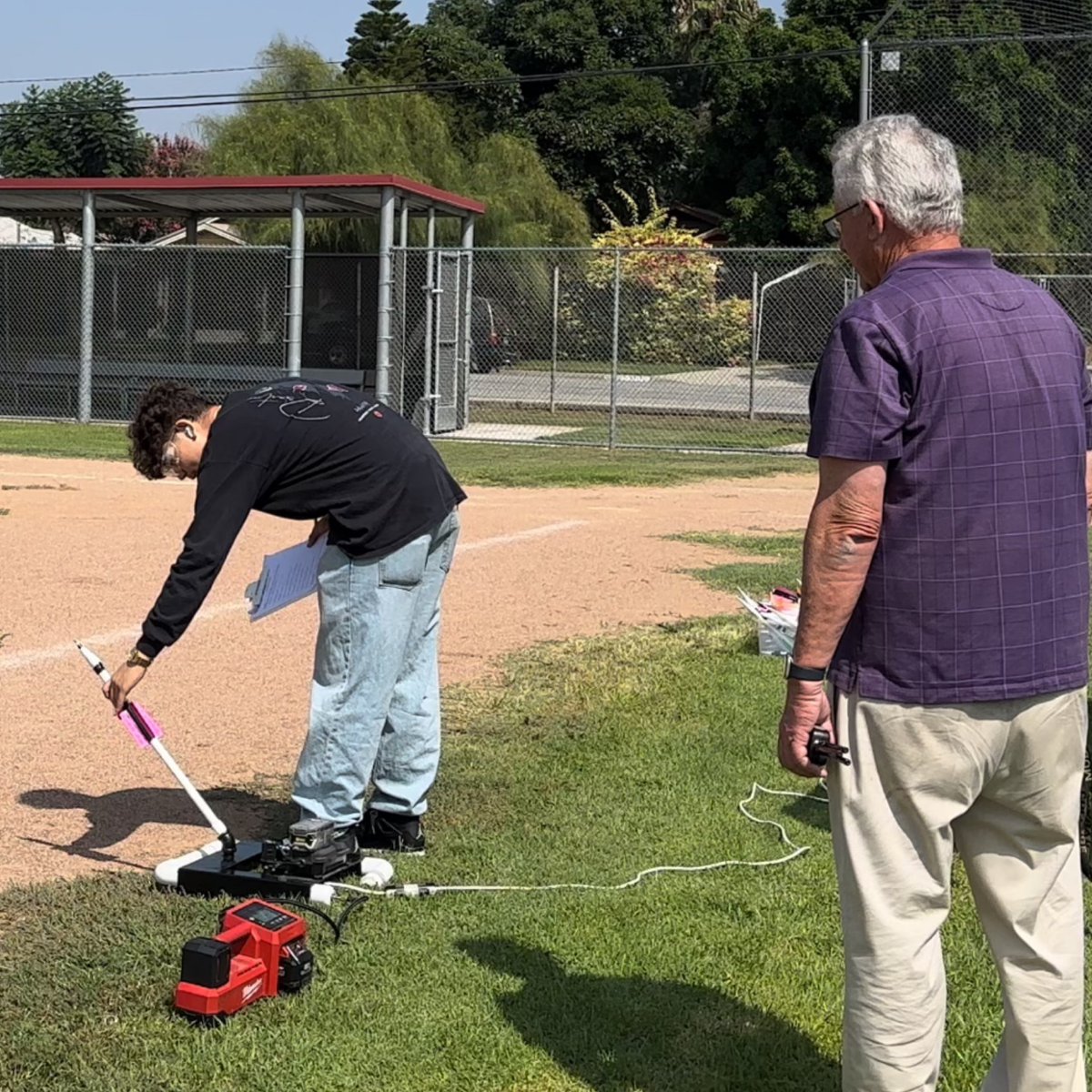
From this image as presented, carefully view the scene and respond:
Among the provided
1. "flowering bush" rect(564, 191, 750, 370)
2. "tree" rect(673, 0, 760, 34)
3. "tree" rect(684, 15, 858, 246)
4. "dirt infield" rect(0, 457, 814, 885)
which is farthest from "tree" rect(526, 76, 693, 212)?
"dirt infield" rect(0, 457, 814, 885)

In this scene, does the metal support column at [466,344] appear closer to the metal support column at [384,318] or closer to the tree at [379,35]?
the metal support column at [384,318]

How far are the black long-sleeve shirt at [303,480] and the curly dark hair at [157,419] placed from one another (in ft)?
0.32

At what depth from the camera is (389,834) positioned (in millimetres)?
5176

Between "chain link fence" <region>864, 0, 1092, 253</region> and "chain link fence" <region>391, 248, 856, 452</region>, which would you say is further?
"chain link fence" <region>391, 248, 856, 452</region>

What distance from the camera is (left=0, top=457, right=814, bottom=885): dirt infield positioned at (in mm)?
5645

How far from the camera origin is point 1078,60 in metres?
18.0

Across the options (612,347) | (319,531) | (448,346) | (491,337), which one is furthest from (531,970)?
(491,337)

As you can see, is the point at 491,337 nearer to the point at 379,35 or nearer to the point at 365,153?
the point at 365,153

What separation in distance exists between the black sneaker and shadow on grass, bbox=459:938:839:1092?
1.01 m

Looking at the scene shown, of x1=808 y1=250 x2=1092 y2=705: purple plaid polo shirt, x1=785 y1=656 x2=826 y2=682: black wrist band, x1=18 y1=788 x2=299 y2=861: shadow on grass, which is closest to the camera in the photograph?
x1=808 y1=250 x2=1092 y2=705: purple plaid polo shirt

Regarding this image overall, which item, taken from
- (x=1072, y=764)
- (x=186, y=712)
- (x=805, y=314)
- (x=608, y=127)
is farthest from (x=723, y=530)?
(x=608, y=127)

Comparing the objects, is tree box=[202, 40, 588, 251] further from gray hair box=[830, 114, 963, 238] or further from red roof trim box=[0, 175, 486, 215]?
gray hair box=[830, 114, 963, 238]

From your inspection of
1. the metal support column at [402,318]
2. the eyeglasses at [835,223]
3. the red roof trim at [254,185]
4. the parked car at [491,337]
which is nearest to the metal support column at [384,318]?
the metal support column at [402,318]

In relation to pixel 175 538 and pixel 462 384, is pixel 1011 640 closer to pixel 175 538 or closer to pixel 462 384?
pixel 175 538
